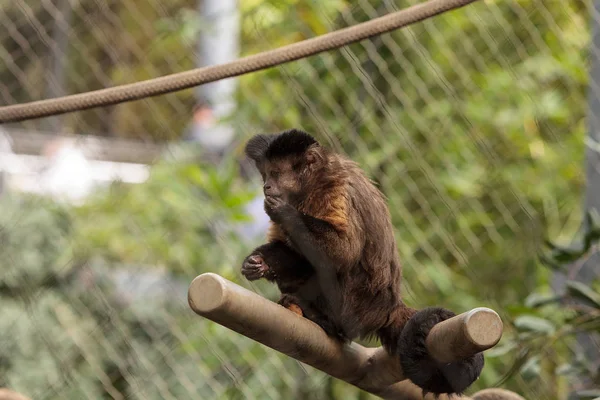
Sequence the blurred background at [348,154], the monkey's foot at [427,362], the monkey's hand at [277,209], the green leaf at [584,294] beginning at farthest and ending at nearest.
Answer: the blurred background at [348,154] < the green leaf at [584,294] < the monkey's hand at [277,209] < the monkey's foot at [427,362]

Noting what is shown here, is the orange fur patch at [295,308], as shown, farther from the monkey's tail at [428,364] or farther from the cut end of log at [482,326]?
the cut end of log at [482,326]

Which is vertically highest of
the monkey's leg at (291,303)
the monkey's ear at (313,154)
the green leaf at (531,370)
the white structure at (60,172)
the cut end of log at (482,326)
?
the cut end of log at (482,326)

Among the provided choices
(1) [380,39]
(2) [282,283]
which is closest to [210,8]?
(1) [380,39]

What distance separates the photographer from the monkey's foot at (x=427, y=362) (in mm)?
1153

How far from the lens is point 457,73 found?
2527 millimetres

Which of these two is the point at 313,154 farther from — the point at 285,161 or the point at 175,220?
the point at 175,220

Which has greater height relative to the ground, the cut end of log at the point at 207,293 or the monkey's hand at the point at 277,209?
the cut end of log at the point at 207,293

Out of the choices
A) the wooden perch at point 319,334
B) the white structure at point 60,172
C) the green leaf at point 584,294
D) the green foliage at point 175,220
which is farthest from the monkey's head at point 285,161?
the white structure at point 60,172

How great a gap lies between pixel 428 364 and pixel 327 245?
0.23 metres

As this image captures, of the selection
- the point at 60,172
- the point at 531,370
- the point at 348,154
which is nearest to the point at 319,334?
the point at 531,370

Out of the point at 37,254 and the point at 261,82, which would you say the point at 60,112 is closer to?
the point at 261,82

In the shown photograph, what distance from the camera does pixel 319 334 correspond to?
1.19 m

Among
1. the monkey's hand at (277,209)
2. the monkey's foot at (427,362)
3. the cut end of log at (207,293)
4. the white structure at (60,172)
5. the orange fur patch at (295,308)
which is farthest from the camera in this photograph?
the white structure at (60,172)

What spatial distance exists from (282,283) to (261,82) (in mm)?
1196
